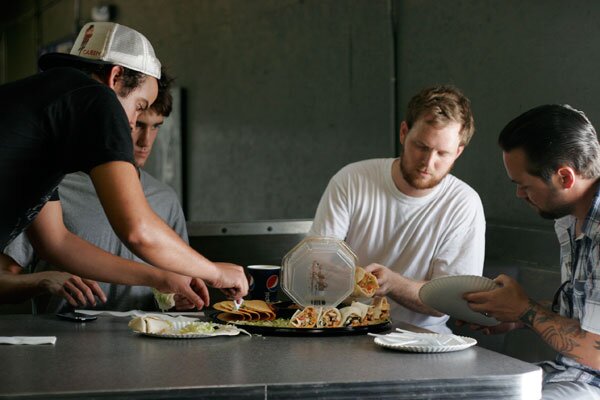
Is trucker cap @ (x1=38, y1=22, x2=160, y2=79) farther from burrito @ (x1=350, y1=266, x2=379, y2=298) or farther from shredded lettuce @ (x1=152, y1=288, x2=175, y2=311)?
burrito @ (x1=350, y1=266, x2=379, y2=298)

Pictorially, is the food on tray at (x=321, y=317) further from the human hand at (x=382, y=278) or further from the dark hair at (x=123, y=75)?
the dark hair at (x=123, y=75)

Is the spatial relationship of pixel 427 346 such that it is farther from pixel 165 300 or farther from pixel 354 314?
pixel 165 300

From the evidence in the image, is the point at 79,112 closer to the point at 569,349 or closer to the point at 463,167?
the point at 569,349

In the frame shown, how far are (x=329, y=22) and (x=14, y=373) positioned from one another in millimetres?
3911

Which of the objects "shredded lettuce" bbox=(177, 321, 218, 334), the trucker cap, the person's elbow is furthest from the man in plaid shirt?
the trucker cap

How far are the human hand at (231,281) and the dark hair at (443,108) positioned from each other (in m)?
1.23

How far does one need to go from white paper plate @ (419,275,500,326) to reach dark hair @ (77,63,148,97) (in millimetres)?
963

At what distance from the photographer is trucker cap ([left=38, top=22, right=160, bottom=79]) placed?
95.3 inches

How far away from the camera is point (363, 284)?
2559mm

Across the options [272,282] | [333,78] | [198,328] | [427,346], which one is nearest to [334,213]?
[272,282]

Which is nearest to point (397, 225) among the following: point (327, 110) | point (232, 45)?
point (327, 110)

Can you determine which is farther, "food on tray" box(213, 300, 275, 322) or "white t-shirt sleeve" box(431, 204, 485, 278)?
"white t-shirt sleeve" box(431, 204, 485, 278)

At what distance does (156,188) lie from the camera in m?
3.29

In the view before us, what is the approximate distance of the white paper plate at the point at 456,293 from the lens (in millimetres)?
2506
